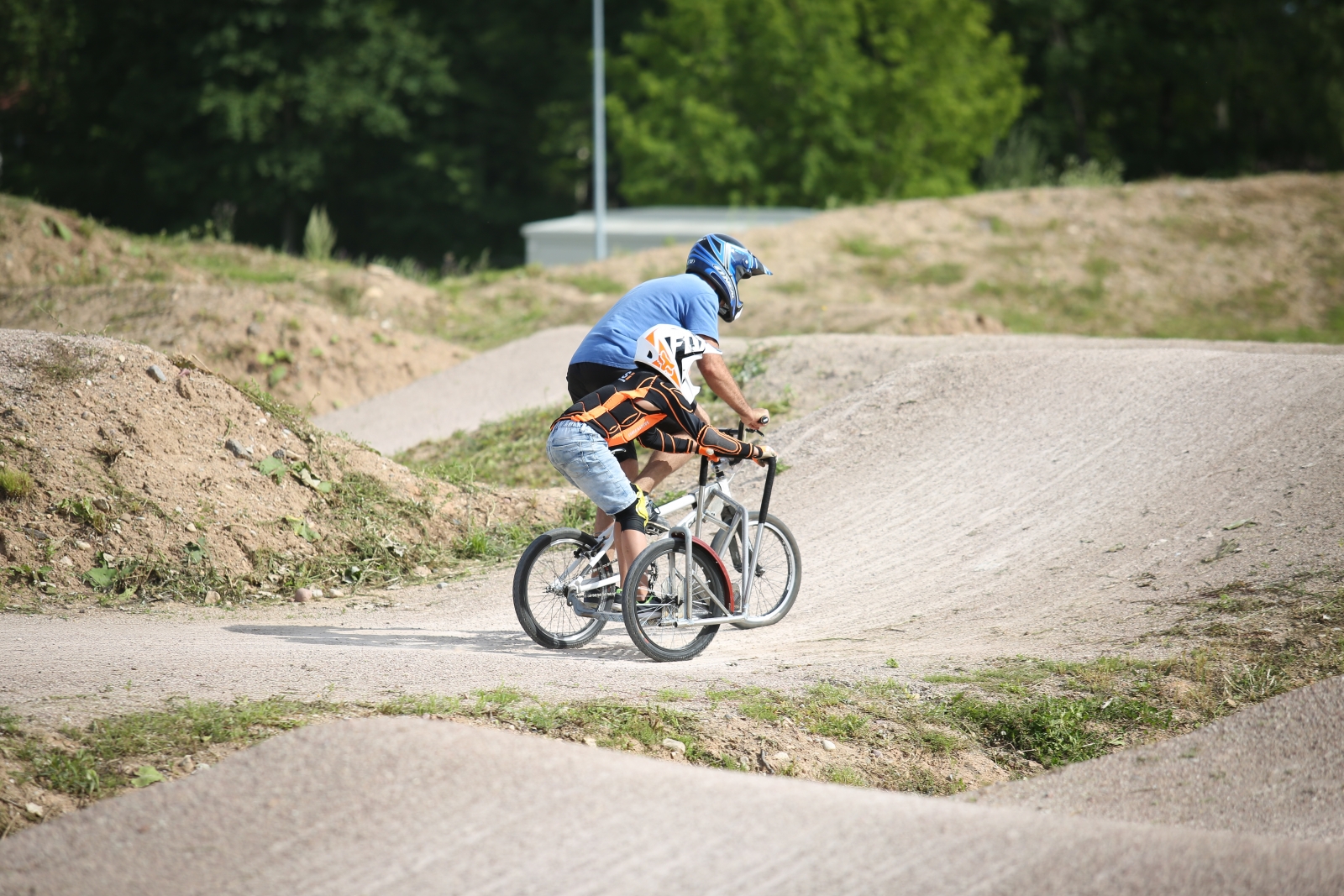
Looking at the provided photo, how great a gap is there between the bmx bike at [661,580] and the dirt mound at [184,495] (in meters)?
2.26

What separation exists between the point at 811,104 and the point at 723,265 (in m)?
30.7

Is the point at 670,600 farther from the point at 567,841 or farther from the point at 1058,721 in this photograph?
the point at 567,841

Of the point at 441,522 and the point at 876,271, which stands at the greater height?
the point at 876,271

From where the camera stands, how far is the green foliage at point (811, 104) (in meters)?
35.3

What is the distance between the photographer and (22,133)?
42.0 m

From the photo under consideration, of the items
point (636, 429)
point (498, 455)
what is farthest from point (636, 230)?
point (636, 429)

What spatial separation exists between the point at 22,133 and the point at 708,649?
1741 inches

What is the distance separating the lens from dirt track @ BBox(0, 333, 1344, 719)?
5.73 meters

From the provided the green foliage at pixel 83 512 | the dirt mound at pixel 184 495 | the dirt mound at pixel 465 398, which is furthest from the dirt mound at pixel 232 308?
the green foliage at pixel 83 512

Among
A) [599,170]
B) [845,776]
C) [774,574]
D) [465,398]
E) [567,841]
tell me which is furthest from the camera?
[599,170]

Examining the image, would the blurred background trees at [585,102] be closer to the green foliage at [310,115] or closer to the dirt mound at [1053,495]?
the green foliage at [310,115]

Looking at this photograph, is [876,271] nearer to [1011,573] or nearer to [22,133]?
[1011,573]

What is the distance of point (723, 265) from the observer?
6402 mm

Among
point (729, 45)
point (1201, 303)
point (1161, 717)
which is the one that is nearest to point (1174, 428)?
point (1161, 717)
